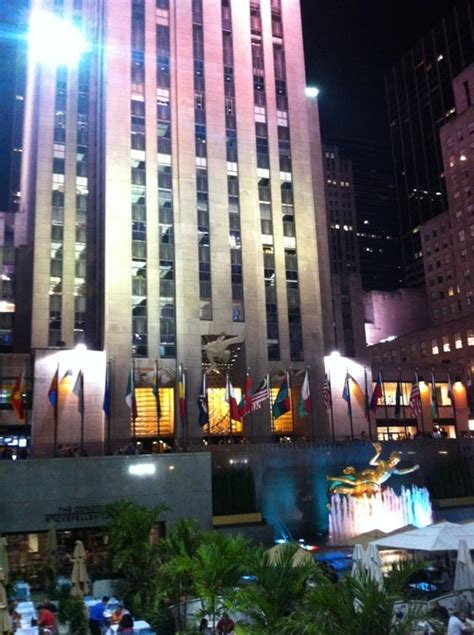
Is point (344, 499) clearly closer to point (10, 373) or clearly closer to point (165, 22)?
point (10, 373)

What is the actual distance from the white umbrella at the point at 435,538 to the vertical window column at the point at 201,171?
3489cm

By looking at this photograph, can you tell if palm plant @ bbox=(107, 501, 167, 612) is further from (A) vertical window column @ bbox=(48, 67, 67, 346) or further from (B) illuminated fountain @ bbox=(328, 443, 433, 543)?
(A) vertical window column @ bbox=(48, 67, 67, 346)

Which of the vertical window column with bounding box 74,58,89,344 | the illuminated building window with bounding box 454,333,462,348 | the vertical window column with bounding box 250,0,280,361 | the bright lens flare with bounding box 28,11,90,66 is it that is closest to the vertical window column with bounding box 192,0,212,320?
the vertical window column with bounding box 250,0,280,361

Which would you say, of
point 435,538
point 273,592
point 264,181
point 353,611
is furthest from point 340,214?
point 353,611

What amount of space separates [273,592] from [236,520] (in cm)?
2574

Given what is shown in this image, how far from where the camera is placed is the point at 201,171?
59.9 meters

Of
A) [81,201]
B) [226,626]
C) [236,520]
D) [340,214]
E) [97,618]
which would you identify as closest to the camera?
[226,626]

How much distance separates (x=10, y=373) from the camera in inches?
2188

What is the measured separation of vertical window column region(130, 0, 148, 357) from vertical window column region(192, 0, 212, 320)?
4975 millimetres

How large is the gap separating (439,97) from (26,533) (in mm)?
159679

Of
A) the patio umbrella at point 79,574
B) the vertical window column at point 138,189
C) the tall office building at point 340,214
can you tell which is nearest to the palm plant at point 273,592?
the patio umbrella at point 79,574

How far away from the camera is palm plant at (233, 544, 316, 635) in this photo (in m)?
12.7

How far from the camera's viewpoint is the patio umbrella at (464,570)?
21.2 meters

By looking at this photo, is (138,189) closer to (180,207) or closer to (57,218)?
(180,207)
